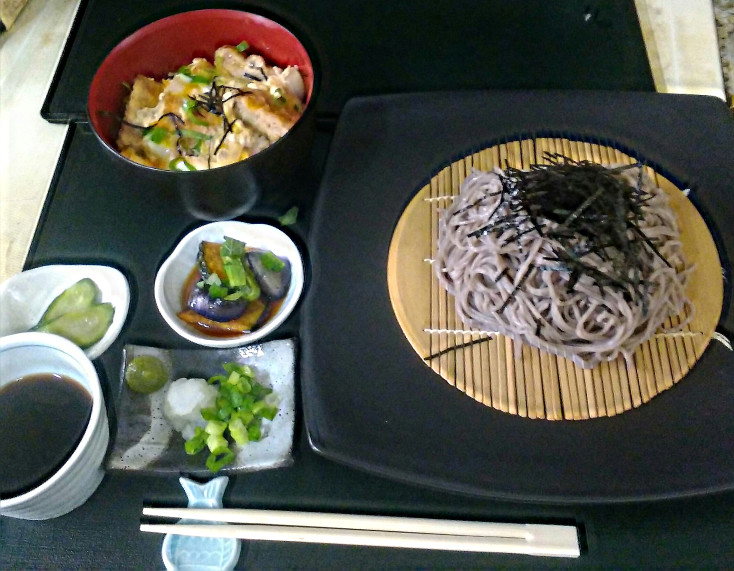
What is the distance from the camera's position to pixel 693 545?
3.07 ft

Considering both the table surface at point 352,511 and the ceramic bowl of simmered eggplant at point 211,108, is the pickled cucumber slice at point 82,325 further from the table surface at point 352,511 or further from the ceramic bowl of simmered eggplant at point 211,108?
the ceramic bowl of simmered eggplant at point 211,108

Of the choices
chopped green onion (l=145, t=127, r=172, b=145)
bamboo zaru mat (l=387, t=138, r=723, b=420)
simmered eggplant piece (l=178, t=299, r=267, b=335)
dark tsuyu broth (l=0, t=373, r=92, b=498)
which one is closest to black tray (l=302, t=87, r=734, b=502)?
bamboo zaru mat (l=387, t=138, r=723, b=420)

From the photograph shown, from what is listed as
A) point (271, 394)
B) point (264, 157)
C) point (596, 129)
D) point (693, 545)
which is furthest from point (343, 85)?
point (693, 545)

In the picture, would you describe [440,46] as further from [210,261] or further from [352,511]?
[352,511]

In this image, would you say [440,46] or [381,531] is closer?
[381,531]

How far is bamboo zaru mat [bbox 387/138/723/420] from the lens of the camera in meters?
1.00

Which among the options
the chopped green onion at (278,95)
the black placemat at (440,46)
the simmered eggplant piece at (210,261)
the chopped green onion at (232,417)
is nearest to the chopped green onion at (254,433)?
the chopped green onion at (232,417)

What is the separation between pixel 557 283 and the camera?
1007 millimetres

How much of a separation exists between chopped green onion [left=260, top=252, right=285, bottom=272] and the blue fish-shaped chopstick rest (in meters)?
0.47

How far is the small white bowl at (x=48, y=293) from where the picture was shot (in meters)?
1.18

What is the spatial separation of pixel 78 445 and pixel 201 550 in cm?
30

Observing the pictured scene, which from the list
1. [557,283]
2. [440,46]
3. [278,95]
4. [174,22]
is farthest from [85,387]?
[440,46]

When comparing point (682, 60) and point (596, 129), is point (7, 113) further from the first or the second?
point (682, 60)

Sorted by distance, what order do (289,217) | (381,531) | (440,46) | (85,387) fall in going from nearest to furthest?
(381,531) < (85,387) < (289,217) < (440,46)
